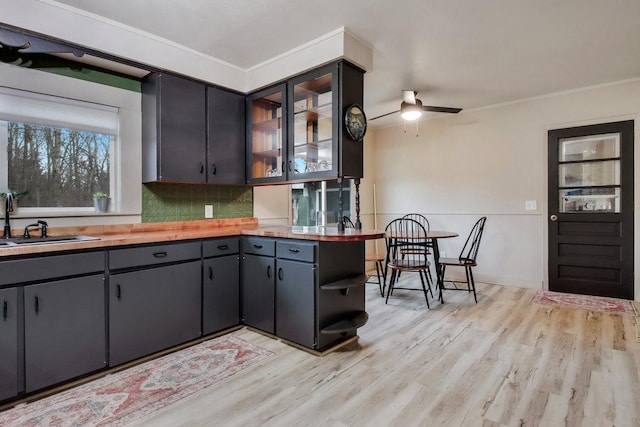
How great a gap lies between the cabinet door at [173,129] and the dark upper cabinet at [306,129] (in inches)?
21.2

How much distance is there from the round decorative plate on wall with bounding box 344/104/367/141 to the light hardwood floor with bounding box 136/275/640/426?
172 centimetres

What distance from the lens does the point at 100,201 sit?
9.05ft

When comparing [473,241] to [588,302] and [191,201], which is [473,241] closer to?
[588,302]

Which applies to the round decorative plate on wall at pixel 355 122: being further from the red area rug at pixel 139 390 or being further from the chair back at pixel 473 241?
the chair back at pixel 473 241

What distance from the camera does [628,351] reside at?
2609 mm

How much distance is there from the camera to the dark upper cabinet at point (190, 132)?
2.88 meters

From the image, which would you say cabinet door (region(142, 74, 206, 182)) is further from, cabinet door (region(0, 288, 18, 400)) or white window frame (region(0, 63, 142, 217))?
cabinet door (region(0, 288, 18, 400))

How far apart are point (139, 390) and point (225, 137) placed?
7.25 feet

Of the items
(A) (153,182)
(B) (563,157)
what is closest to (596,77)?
(B) (563,157)

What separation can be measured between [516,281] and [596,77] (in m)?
2.63

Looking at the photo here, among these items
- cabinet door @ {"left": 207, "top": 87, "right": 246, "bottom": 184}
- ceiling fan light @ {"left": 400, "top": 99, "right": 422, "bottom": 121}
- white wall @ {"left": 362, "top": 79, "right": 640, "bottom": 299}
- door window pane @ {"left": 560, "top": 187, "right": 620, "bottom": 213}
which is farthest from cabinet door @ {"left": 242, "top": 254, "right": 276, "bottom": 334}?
door window pane @ {"left": 560, "top": 187, "right": 620, "bottom": 213}

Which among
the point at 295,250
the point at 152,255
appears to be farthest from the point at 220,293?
the point at 295,250

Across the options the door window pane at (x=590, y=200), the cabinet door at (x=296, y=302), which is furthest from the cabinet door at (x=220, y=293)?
the door window pane at (x=590, y=200)

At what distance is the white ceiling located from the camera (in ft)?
7.93
